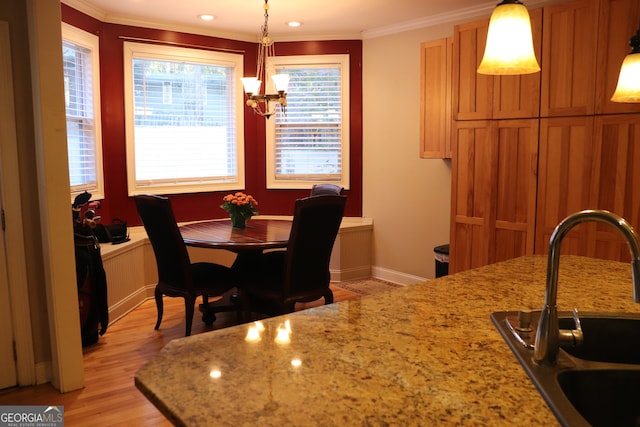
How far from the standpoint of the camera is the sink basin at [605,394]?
3.77 ft

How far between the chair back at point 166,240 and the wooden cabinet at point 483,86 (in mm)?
2185

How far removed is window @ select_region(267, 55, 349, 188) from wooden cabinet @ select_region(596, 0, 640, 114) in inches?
109

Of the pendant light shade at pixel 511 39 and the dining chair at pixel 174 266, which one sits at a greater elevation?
the pendant light shade at pixel 511 39

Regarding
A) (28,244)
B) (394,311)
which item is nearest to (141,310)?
(28,244)

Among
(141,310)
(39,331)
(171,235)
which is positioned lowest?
(141,310)

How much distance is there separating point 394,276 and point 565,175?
2.39m

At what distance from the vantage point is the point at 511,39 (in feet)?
5.16

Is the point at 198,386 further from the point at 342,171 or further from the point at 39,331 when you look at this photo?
the point at 342,171

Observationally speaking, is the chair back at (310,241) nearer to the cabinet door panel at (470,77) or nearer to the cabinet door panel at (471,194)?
the cabinet door panel at (471,194)

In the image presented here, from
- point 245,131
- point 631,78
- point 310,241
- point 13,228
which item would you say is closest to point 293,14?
point 245,131

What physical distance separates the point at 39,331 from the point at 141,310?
1470 mm

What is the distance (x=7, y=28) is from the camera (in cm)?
288

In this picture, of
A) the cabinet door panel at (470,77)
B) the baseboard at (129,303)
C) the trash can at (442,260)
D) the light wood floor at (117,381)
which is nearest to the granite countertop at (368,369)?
the light wood floor at (117,381)

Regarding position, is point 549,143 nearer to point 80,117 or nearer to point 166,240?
point 166,240
